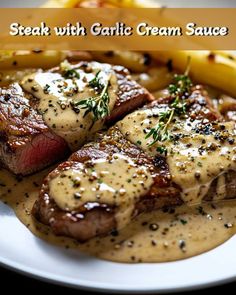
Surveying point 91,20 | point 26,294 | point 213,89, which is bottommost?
point 26,294

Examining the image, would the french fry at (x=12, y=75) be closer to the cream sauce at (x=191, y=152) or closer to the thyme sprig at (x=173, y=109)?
the cream sauce at (x=191, y=152)

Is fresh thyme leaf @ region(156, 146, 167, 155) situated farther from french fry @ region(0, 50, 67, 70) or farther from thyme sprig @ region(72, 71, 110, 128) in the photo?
french fry @ region(0, 50, 67, 70)

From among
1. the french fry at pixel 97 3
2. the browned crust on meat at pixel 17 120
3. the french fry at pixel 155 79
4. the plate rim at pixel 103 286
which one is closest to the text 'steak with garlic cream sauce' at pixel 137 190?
the browned crust on meat at pixel 17 120

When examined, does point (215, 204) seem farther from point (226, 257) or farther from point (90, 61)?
point (90, 61)

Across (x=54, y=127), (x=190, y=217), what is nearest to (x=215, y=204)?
(x=190, y=217)

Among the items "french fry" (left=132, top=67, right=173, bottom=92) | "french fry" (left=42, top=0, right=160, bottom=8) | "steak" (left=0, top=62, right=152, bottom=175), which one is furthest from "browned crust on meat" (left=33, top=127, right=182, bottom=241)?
"french fry" (left=42, top=0, right=160, bottom=8)
